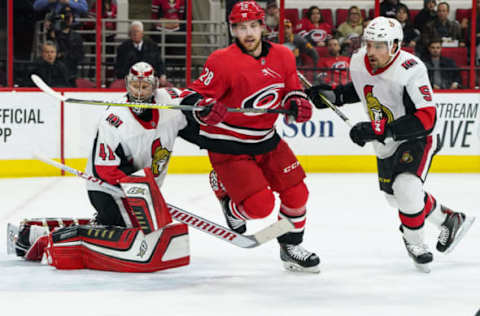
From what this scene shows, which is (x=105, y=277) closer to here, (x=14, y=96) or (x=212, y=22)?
(x=14, y=96)

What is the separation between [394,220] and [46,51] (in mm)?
3643

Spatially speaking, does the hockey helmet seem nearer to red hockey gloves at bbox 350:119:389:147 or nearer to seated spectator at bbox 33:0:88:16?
red hockey gloves at bbox 350:119:389:147

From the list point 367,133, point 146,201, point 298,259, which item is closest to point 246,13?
point 367,133

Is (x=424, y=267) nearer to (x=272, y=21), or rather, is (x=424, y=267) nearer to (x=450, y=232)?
(x=450, y=232)

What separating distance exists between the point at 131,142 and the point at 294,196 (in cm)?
72

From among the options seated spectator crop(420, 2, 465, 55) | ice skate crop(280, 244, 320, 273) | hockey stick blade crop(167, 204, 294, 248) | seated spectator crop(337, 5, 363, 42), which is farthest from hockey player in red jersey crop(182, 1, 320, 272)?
seated spectator crop(420, 2, 465, 55)

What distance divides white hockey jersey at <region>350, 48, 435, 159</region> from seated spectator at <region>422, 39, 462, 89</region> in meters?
4.04

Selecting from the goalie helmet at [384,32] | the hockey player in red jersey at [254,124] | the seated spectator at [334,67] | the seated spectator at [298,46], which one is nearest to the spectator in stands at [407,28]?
the seated spectator at [334,67]

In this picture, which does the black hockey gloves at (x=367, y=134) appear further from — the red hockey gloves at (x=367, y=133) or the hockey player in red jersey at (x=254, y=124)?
the hockey player in red jersey at (x=254, y=124)

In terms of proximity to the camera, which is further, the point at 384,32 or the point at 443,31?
the point at 443,31

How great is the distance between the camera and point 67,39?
714 cm

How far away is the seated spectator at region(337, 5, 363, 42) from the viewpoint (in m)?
7.70

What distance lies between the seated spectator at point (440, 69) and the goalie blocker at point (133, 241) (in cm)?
464

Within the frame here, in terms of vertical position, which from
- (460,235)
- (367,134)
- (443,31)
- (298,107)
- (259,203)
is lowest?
(460,235)
